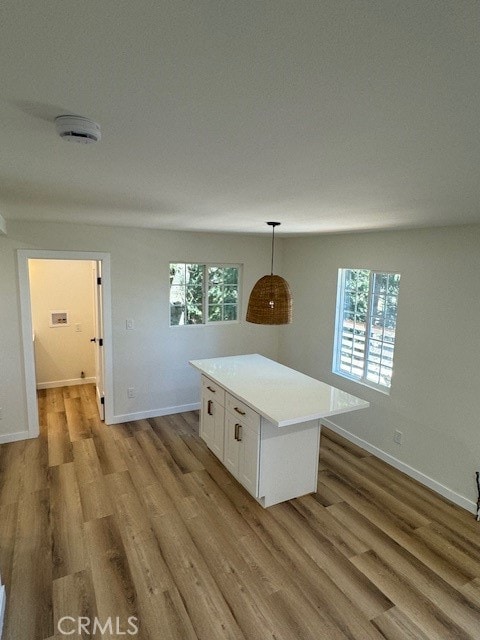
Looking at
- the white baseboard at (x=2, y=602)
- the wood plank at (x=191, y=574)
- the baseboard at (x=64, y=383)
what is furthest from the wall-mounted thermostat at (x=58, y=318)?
the white baseboard at (x=2, y=602)

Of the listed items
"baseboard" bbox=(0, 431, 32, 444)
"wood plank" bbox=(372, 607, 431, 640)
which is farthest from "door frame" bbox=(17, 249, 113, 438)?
"wood plank" bbox=(372, 607, 431, 640)

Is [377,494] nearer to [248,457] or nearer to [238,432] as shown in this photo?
[248,457]

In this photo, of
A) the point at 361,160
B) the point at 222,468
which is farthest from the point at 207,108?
the point at 222,468

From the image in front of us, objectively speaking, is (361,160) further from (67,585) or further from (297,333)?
(297,333)

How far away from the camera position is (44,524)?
111 inches

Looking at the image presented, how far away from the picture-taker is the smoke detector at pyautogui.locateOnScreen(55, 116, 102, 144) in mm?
1000

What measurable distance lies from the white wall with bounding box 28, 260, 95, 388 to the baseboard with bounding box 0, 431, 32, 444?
1828 mm

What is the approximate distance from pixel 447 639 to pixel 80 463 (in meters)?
3.19

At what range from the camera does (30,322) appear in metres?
3.96

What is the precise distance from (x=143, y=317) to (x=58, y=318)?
199 cm

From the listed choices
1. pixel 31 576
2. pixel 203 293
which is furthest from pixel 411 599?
pixel 203 293

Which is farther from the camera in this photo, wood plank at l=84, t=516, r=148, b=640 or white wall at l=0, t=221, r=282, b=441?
white wall at l=0, t=221, r=282, b=441

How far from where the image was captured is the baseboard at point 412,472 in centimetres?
318

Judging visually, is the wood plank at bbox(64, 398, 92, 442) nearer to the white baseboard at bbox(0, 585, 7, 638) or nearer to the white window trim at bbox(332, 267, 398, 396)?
the white baseboard at bbox(0, 585, 7, 638)
